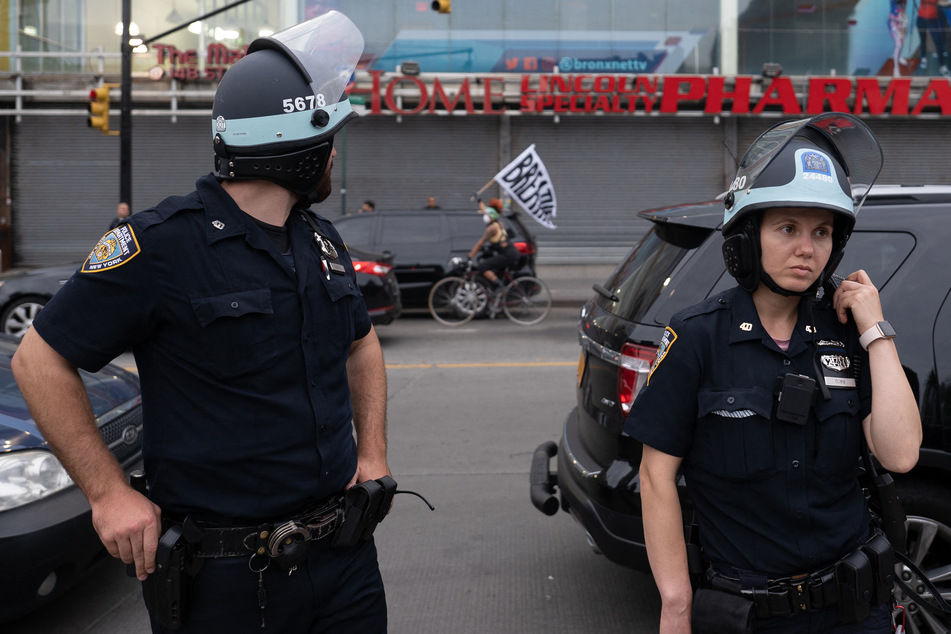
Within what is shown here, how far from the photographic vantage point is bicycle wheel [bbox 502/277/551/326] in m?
14.1

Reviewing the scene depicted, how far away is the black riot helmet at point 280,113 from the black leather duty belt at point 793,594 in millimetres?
1383

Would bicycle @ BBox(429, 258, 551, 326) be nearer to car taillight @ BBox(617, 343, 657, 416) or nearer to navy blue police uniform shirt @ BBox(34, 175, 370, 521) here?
car taillight @ BBox(617, 343, 657, 416)

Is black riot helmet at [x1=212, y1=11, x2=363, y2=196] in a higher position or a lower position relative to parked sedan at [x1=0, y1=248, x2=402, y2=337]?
higher

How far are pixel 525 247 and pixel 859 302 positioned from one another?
12.7 meters

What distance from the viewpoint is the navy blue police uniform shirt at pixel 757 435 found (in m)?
1.99

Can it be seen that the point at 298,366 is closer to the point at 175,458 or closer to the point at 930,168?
the point at 175,458

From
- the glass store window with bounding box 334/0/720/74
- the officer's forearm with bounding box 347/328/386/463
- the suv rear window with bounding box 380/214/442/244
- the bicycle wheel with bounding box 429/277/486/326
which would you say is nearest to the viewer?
the officer's forearm with bounding box 347/328/386/463

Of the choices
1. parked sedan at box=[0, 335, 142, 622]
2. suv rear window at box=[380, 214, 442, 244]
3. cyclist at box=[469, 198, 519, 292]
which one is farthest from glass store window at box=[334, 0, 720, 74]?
parked sedan at box=[0, 335, 142, 622]

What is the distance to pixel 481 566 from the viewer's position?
4.48 metres

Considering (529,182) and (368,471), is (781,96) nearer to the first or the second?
(529,182)

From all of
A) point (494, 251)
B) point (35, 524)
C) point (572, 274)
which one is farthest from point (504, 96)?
point (35, 524)

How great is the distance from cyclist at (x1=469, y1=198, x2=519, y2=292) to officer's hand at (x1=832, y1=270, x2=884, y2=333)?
38.6 ft

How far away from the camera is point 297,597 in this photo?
214cm

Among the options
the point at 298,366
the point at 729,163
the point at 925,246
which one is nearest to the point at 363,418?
the point at 298,366
